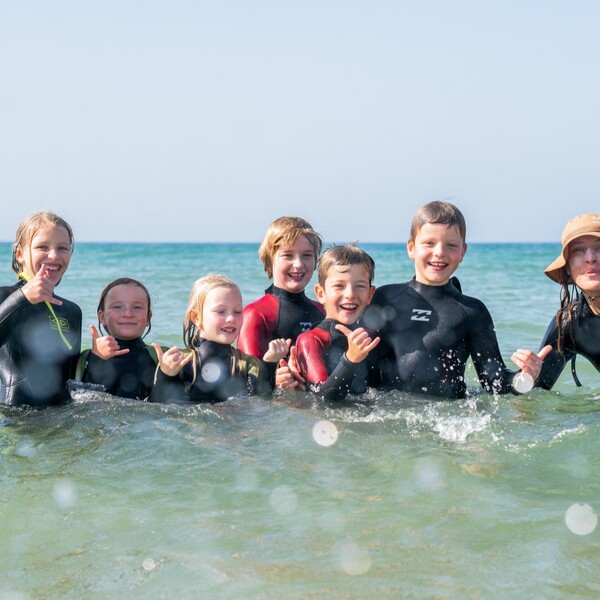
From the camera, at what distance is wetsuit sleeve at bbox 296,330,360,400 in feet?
18.2

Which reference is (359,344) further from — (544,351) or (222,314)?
(544,351)

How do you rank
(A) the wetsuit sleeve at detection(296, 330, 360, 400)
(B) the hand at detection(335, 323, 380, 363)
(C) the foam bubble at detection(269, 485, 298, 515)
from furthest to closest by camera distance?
(A) the wetsuit sleeve at detection(296, 330, 360, 400) → (B) the hand at detection(335, 323, 380, 363) → (C) the foam bubble at detection(269, 485, 298, 515)

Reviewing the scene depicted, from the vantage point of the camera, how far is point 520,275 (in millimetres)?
29141

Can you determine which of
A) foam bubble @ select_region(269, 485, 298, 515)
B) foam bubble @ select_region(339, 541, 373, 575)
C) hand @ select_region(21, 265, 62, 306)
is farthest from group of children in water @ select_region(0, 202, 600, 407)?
foam bubble @ select_region(339, 541, 373, 575)

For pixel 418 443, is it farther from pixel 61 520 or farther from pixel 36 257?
pixel 36 257

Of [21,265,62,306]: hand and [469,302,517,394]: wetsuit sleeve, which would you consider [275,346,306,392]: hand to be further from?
[21,265,62,306]: hand

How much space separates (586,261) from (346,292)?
166cm

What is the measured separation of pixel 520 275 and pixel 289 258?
23.9 m

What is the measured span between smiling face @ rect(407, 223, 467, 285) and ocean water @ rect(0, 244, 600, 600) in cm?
91

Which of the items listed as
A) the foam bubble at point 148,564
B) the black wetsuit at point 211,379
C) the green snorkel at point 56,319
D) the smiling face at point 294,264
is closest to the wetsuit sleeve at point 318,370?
the black wetsuit at point 211,379

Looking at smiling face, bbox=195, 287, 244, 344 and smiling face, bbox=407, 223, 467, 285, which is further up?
smiling face, bbox=407, 223, 467, 285

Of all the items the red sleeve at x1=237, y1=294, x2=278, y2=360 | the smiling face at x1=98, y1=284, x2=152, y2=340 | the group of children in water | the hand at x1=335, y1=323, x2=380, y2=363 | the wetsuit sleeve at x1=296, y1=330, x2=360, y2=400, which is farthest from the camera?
the red sleeve at x1=237, y1=294, x2=278, y2=360

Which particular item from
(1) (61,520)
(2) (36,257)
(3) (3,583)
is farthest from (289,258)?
(3) (3,583)

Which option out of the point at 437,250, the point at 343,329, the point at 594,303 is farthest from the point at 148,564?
the point at 594,303
